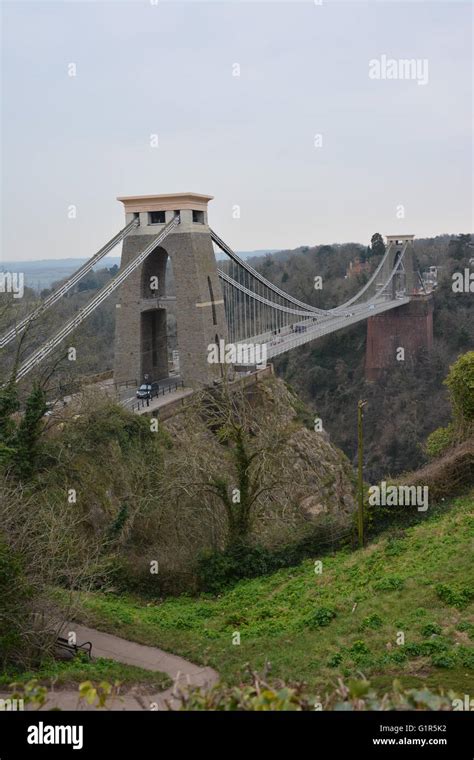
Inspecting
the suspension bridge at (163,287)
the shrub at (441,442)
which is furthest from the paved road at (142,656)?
the suspension bridge at (163,287)

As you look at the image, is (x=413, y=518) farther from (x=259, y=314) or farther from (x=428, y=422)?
(x=428, y=422)

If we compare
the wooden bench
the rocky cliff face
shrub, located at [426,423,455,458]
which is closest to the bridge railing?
the rocky cliff face

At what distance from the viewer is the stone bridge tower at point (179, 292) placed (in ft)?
70.9

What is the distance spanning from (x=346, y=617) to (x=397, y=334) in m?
34.8

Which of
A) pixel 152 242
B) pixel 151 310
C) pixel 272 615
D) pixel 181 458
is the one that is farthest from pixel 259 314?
pixel 272 615

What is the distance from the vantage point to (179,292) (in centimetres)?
2172

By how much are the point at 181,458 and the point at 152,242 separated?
9.81 m

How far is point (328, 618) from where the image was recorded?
878cm

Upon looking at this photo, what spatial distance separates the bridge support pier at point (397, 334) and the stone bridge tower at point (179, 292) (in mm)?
19237

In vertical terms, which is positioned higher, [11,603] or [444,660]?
[11,603]

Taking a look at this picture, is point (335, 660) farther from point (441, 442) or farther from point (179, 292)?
point (179, 292)

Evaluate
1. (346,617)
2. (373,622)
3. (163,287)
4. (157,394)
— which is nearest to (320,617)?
(346,617)

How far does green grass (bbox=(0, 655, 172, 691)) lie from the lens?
23.2ft

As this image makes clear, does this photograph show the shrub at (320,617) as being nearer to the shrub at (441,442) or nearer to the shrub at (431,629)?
the shrub at (431,629)
